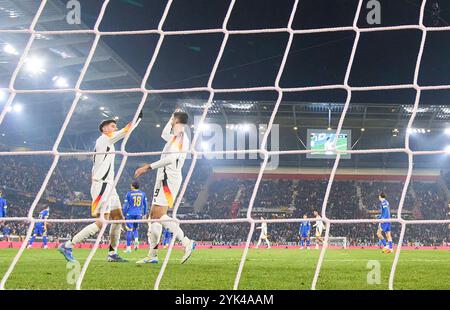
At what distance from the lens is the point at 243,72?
2847 centimetres

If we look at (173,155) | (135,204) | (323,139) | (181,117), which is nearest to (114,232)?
(173,155)

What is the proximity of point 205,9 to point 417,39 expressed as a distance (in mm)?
11422

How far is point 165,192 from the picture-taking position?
5113mm

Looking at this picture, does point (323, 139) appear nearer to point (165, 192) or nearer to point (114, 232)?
point (114, 232)

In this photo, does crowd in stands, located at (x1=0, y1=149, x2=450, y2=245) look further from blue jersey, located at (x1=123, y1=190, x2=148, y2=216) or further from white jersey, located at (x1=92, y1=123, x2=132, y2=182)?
white jersey, located at (x1=92, y1=123, x2=132, y2=182)

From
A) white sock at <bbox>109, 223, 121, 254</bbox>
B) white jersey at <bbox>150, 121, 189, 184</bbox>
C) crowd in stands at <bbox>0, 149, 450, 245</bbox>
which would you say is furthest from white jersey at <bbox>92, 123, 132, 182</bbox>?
crowd in stands at <bbox>0, 149, 450, 245</bbox>

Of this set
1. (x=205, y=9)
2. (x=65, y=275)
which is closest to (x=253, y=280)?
(x=65, y=275)

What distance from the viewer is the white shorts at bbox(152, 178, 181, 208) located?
508 cm

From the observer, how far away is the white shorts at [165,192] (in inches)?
200

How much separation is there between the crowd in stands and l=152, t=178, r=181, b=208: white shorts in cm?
1696

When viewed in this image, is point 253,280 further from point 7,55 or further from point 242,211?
point 242,211

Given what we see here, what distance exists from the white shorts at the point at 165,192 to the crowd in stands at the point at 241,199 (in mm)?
16955

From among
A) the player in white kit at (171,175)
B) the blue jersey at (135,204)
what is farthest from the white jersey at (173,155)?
the blue jersey at (135,204)

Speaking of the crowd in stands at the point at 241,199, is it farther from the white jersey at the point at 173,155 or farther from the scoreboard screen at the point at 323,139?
the white jersey at the point at 173,155
